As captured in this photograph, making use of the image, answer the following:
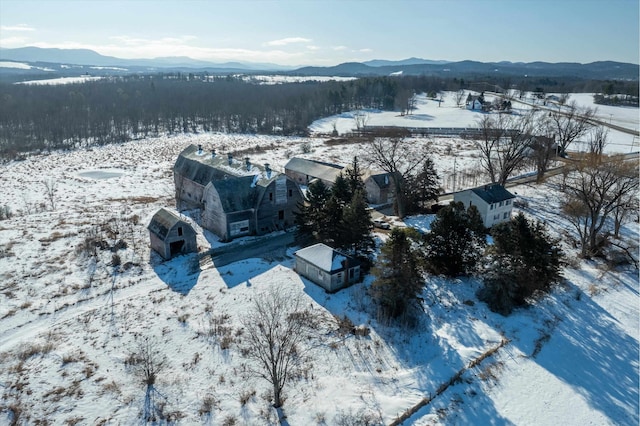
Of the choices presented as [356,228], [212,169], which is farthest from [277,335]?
[212,169]

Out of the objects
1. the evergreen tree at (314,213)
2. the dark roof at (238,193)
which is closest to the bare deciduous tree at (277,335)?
the evergreen tree at (314,213)

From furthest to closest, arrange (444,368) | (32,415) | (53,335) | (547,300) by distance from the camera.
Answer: (547,300), (53,335), (444,368), (32,415)

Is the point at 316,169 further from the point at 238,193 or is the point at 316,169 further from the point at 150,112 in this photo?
the point at 150,112

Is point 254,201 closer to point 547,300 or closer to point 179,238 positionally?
point 179,238

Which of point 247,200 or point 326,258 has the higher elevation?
point 247,200

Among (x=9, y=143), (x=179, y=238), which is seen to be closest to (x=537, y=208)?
(x=179, y=238)

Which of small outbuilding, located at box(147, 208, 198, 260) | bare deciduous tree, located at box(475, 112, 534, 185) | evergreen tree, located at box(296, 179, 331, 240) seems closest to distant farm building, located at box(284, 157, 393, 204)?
bare deciduous tree, located at box(475, 112, 534, 185)

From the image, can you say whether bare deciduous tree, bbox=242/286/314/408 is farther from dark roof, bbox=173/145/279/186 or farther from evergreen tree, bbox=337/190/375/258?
dark roof, bbox=173/145/279/186
